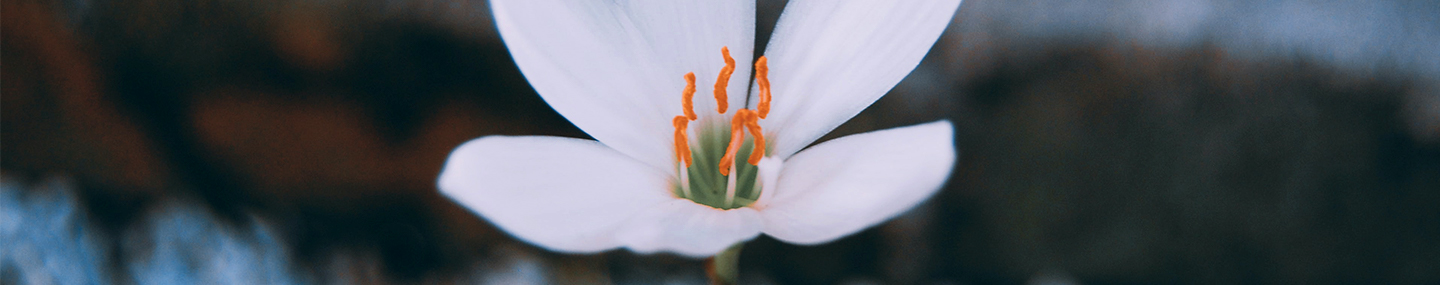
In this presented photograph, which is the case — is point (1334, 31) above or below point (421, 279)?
above

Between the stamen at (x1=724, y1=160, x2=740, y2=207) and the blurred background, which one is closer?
the stamen at (x1=724, y1=160, x2=740, y2=207)

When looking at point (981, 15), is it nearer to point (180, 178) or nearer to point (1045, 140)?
point (1045, 140)

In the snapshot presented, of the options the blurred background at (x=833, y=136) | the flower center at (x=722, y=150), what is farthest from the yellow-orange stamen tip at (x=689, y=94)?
the blurred background at (x=833, y=136)

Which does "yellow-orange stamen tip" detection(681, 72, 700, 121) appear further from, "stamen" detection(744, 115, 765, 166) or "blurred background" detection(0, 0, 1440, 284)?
"blurred background" detection(0, 0, 1440, 284)

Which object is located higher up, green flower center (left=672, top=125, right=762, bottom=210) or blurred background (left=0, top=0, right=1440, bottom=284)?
green flower center (left=672, top=125, right=762, bottom=210)

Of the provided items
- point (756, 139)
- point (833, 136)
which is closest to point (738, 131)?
point (756, 139)

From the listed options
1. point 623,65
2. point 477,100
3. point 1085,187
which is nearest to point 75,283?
point 477,100

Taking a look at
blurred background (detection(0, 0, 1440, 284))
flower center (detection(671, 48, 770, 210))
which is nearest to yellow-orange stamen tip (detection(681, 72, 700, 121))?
flower center (detection(671, 48, 770, 210))

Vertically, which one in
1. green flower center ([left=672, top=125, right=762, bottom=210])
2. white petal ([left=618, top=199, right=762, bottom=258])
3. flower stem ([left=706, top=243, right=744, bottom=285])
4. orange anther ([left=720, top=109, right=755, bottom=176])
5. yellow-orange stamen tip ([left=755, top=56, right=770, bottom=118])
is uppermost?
yellow-orange stamen tip ([left=755, top=56, right=770, bottom=118])
